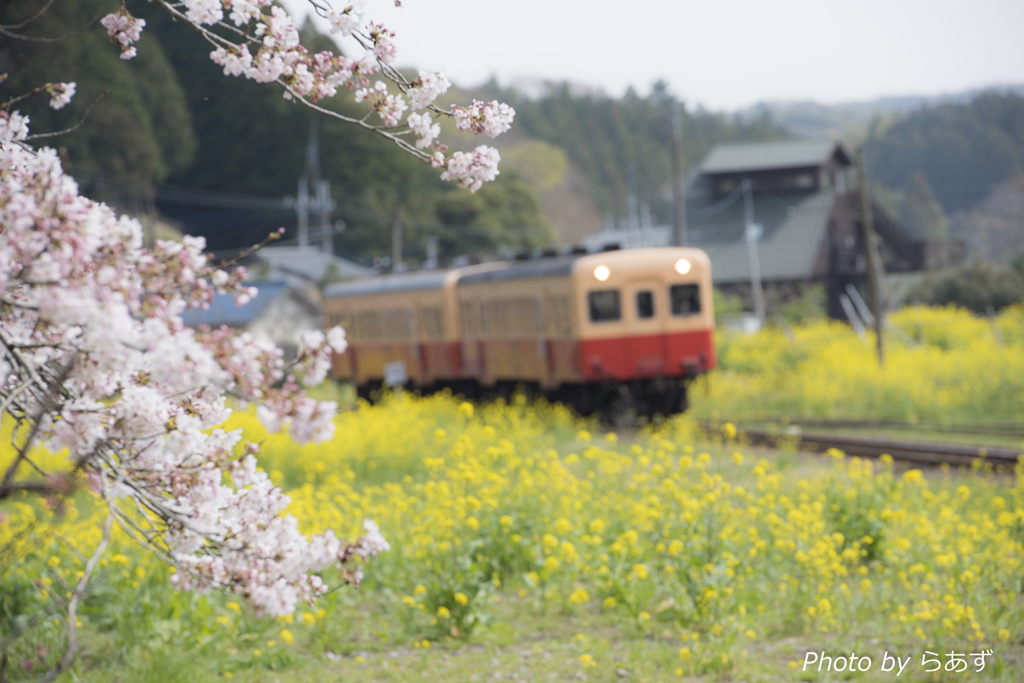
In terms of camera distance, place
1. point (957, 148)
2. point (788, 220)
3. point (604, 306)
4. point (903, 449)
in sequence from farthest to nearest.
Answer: point (957, 148)
point (788, 220)
point (604, 306)
point (903, 449)

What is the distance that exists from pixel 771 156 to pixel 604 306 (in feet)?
110

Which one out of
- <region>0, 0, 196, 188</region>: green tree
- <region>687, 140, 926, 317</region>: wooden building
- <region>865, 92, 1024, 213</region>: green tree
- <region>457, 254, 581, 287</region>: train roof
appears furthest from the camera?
<region>865, 92, 1024, 213</region>: green tree

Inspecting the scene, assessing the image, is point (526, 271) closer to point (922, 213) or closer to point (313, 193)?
point (313, 193)

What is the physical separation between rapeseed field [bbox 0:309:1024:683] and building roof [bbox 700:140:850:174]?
39943 mm

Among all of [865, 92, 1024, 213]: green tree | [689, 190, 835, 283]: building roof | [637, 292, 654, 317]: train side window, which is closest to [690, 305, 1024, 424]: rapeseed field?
[637, 292, 654, 317]: train side window

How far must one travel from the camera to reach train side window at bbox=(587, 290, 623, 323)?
16250 millimetres

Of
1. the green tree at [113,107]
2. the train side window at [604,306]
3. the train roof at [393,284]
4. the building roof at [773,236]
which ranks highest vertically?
the green tree at [113,107]

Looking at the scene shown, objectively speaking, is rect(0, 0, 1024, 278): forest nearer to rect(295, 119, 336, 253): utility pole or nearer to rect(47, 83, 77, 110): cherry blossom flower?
rect(295, 119, 336, 253): utility pole

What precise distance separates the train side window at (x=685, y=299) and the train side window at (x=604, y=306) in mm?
921

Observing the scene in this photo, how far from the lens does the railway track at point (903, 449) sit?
11398 mm

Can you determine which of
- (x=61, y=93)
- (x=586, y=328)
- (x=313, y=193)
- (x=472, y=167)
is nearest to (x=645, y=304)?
(x=586, y=328)

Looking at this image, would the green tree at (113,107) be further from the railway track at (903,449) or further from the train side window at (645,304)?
the railway track at (903,449)

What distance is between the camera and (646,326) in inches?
652

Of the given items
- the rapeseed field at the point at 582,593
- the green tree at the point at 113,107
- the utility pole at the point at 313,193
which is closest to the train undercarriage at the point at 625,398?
the rapeseed field at the point at 582,593
